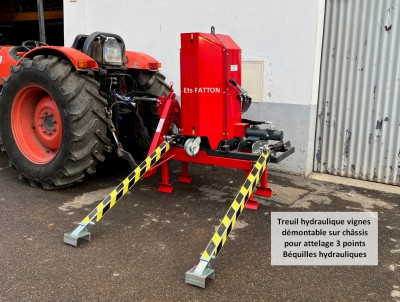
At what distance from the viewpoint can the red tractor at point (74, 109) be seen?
13.1ft

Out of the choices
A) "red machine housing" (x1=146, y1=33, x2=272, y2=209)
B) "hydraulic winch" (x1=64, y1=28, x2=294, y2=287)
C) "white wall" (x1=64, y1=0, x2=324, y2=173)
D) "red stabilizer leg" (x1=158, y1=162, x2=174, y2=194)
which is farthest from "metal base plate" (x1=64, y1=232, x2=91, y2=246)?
"white wall" (x1=64, y1=0, x2=324, y2=173)

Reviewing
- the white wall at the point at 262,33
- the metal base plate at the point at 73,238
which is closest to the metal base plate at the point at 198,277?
the metal base plate at the point at 73,238

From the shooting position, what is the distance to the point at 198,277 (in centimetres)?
259

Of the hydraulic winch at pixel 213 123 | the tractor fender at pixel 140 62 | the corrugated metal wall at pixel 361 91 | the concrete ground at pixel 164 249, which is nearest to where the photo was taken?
the concrete ground at pixel 164 249

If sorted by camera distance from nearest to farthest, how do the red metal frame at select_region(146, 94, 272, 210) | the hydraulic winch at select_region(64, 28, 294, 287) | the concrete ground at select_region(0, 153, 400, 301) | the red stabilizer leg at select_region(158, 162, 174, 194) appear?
the concrete ground at select_region(0, 153, 400, 301) < the hydraulic winch at select_region(64, 28, 294, 287) < the red metal frame at select_region(146, 94, 272, 210) < the red stabilizer leg at select_region(158, 162, 174, 194)

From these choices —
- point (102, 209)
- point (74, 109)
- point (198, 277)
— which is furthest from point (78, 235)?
point (74, 109)

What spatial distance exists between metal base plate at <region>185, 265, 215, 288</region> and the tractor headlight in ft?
8.78

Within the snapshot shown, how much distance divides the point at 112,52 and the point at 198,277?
2.82 meters

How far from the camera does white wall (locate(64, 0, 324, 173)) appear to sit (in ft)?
16.1

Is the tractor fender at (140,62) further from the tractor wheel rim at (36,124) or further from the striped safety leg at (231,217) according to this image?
the striped safety leg at (231,217)

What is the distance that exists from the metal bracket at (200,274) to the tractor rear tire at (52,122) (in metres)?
1.87

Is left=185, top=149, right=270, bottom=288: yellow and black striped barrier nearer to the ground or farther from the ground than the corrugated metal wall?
nearer to the ground

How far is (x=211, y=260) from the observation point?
9.04 ft

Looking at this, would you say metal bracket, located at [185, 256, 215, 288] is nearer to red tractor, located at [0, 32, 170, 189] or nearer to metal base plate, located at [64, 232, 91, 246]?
metal base plate, located at [64, 232, 91, 246]
